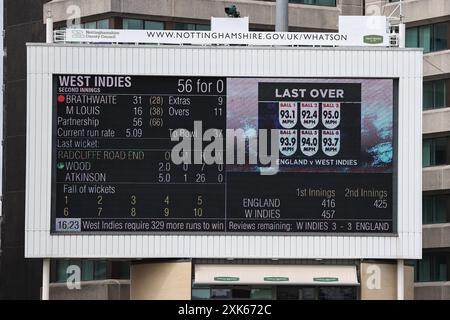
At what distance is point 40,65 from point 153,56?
13.4 ft

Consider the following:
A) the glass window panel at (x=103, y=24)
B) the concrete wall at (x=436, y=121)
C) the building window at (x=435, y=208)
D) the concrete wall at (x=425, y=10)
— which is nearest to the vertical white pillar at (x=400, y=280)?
the building window at (x=435, y=208)

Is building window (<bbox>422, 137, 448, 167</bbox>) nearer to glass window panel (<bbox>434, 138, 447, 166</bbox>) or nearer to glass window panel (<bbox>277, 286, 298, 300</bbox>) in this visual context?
glass window panel (<bbox>434, 138, 447, 166</bbox>)

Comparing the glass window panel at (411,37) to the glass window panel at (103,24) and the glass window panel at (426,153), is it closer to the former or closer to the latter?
the glass window panel at (426,153)

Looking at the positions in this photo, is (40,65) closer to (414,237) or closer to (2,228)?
(414,237)

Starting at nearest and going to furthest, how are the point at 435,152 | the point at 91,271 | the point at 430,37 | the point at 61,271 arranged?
the point at 91,271, the point at 61,271, the point at 435,152, the point at 430,37

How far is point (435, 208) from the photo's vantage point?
271ft

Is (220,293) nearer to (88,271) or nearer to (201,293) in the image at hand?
(201,293)

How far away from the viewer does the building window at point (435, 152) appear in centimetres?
8281

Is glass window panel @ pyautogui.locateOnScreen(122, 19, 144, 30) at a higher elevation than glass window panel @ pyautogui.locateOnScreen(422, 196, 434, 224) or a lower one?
higher

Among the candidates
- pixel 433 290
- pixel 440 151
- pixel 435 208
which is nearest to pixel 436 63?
pixel 440 151

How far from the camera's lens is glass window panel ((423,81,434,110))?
84000mm

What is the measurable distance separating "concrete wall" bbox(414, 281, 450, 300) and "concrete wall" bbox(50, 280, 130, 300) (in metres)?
15.9

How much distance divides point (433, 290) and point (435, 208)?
5127 millimetres

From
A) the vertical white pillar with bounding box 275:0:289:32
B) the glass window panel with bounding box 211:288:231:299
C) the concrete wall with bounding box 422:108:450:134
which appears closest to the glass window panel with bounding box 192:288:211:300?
the glass window panel with bounding box 211:288:231:299
